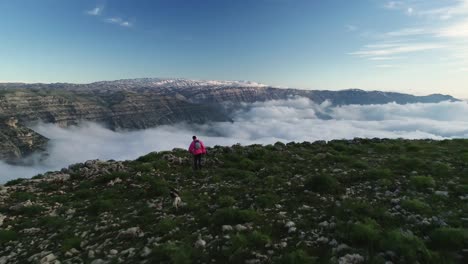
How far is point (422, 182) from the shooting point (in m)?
14.7

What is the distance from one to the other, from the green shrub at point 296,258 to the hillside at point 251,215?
0.04m

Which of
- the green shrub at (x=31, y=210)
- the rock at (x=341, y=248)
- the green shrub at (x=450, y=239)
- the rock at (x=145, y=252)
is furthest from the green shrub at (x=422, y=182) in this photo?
the green shrub at (x=31, y=210)

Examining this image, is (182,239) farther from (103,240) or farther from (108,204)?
(108,204)

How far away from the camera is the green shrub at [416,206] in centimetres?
1148

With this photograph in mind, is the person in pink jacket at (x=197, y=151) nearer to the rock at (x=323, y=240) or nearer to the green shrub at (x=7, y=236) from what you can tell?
the green shrub at (x=7, y=236)

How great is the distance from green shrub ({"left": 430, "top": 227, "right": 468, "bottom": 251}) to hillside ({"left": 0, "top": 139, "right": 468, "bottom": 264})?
0.03 metres

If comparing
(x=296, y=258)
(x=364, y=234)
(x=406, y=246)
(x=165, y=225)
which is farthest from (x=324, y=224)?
(x=165, y=225)

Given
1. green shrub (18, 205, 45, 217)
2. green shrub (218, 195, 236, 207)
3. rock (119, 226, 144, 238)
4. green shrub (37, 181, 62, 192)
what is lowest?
green shrub (37, 181, 62, 192)

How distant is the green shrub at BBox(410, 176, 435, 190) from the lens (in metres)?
14.5

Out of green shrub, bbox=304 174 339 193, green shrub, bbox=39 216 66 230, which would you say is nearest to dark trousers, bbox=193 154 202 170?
green shrub, bbox=304 174 339 193

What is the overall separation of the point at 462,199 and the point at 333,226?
599cm

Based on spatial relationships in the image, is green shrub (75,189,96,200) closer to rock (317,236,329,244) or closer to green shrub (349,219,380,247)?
rock (317,236,329,244)

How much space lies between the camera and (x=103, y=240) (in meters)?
12.1

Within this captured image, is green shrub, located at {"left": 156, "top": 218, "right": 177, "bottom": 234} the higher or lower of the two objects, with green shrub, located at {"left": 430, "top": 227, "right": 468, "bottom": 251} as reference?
lower
